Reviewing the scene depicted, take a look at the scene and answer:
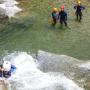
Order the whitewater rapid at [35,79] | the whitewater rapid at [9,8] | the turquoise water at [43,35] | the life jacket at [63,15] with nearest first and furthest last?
the whitewater rapid at [35,79] < the turquoise water at [43,35] < the life jacket at [63,15] < the whitewater rapid at [9,8]

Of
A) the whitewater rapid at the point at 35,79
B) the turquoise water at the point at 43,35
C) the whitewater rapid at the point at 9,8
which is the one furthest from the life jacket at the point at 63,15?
the whitewater rapid at the point at 35,79

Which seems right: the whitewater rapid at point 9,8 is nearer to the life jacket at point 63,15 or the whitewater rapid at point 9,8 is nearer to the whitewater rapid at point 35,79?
the life jacket at point 63,15

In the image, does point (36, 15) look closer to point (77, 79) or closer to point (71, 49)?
point (71, 49)

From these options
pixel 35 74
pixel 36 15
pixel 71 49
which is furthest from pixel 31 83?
pixel 36 15

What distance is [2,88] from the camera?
1819 centimetres

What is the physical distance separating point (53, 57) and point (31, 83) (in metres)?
3.66

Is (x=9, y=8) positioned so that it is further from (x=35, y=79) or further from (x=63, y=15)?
(x=35, y=79)

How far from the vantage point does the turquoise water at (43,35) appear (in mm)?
24203

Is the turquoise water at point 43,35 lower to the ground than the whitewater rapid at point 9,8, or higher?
lower

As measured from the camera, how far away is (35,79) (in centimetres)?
1972

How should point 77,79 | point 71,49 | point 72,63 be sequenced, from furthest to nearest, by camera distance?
point 71,49, point 72,63, point 77,79

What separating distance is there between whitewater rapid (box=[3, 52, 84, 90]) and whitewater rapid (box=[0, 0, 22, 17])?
1117cm

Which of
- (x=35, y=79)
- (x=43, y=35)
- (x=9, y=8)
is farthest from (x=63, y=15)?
(x=35, y=79)

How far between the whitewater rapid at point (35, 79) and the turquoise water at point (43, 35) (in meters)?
2.92
